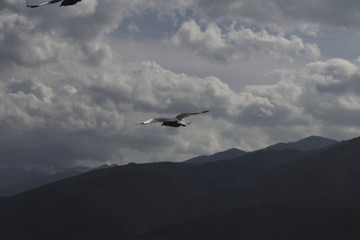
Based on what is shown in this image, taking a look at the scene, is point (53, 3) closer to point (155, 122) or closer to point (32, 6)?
point (32, 6)

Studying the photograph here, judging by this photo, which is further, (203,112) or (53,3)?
(203,112)

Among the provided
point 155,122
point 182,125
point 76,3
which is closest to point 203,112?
point 182,125

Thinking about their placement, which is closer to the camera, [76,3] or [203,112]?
[76,3]

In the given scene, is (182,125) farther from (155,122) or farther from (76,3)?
(76,3)

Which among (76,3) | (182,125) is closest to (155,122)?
(182,125)

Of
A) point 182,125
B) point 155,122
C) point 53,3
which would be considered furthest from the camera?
point 182,125

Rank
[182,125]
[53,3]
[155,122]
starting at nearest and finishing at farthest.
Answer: [53,3]
[155,122]
[182,125]

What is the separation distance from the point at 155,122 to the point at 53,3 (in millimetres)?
7339

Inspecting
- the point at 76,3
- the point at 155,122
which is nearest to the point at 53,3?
the point at 76,3

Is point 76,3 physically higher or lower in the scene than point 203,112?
higher

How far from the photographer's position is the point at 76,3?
43.2ft

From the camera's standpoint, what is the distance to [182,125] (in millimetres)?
20031

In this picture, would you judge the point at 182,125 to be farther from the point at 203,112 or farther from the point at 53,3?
the point at 53,3

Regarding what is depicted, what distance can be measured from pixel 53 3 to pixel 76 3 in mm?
779
